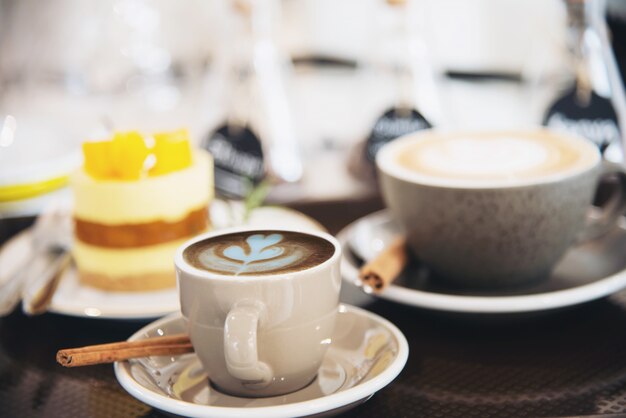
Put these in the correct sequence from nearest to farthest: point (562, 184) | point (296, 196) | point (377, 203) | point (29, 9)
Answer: point (562, 184) < point (377, 203) < point (296, 196) < point (29, 9)

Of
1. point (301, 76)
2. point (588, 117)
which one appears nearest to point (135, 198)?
point (588, 117)

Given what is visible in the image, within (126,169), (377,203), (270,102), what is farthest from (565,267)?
(270,102)

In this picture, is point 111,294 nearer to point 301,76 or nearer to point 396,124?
point 396,124

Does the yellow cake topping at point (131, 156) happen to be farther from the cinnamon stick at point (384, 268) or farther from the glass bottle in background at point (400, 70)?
the glass bottle in background at point (400, 70)

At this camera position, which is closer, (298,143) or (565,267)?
(565,267)

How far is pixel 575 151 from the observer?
62 cm

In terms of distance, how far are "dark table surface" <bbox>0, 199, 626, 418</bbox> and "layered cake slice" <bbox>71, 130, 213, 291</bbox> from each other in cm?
6

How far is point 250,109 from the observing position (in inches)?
39.6

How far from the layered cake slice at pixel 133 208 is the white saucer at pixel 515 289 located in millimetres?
160

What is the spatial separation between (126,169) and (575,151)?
1.26 ft

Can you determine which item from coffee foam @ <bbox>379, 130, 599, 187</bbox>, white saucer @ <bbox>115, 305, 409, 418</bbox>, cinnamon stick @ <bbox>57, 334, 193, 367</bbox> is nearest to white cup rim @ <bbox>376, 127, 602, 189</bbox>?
coffee foam @ <bbox>379, 130, 599, 187</bbox>

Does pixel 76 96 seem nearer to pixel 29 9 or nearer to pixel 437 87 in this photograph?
pixel 29 9

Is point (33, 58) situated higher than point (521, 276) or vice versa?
point (33, 58)

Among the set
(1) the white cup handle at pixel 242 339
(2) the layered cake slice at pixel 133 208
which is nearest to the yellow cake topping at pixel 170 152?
(2) the layered cake slice at pixel 133 208
